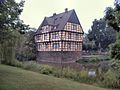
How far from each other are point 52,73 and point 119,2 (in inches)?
359

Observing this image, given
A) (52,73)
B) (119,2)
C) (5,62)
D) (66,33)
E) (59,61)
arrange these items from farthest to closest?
(66,33) → (59,61) → (5,62) → (52,73) → (119,2)

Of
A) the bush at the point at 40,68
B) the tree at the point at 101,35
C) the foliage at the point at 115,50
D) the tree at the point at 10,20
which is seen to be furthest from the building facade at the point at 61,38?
the foliage at the point at 115,50

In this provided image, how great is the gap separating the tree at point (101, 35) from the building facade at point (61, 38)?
13.8 m

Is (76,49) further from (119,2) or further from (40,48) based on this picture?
(119,2)

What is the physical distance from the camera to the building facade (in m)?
39.4

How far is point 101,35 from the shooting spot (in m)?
55.8

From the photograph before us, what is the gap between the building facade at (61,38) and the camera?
39.4 m

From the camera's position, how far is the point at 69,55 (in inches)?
1551

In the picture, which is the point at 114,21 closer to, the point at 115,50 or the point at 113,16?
the point at 113,16

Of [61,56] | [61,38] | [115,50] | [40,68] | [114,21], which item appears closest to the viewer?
[114,21]

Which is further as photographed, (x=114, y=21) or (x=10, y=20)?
(x=10, y=20)

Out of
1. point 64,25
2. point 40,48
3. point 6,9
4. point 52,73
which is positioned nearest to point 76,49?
point 64,25

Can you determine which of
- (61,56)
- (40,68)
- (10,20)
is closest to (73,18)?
(61,56)

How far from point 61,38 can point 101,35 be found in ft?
64.0
